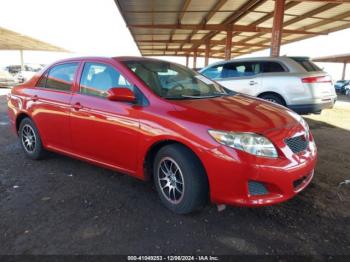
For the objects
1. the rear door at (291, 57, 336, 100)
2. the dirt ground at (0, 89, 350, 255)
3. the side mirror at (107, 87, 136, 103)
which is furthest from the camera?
the rear door at (291, 57, 336, 100)

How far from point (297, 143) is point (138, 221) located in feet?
5.69

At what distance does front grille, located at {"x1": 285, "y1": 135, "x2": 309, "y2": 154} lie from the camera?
2.83 metres

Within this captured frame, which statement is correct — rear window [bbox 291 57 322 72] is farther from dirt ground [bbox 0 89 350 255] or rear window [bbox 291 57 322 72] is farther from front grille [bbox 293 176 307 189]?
front grille [bbox 293 176 307 189]

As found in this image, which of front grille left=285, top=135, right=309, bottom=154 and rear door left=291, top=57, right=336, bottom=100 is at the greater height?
rear door left=291, top=57, right=336, bottom=100

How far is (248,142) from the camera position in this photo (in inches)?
103

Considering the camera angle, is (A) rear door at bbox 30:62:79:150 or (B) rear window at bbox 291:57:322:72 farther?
(B) rear window at bbox 291:57:322:72

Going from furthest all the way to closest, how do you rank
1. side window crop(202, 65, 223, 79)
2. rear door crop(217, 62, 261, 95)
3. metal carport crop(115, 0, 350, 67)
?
metal carport crop(115, 0, 350, 67)
side window crop(202, 65, 223, 79)
rear door crop(217, 62, 261, 95)

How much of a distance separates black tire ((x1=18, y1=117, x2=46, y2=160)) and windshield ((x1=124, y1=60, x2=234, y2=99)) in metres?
1.97

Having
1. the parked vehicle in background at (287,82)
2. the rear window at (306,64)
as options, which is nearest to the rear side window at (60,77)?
the parked vehicle in background at (287,82)

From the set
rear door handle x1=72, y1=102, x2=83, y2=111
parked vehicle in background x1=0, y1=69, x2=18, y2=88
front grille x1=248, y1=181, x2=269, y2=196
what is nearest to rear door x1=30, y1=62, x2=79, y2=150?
rear door handle x1=72, y1=102, x2=83, y2=111

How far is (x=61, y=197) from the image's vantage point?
11.3 ft

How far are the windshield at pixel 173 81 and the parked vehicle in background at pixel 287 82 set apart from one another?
3.68 meters

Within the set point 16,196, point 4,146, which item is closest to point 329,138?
point 16,196

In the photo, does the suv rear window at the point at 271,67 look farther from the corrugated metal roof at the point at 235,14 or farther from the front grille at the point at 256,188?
the front grille at the point at 256,188
